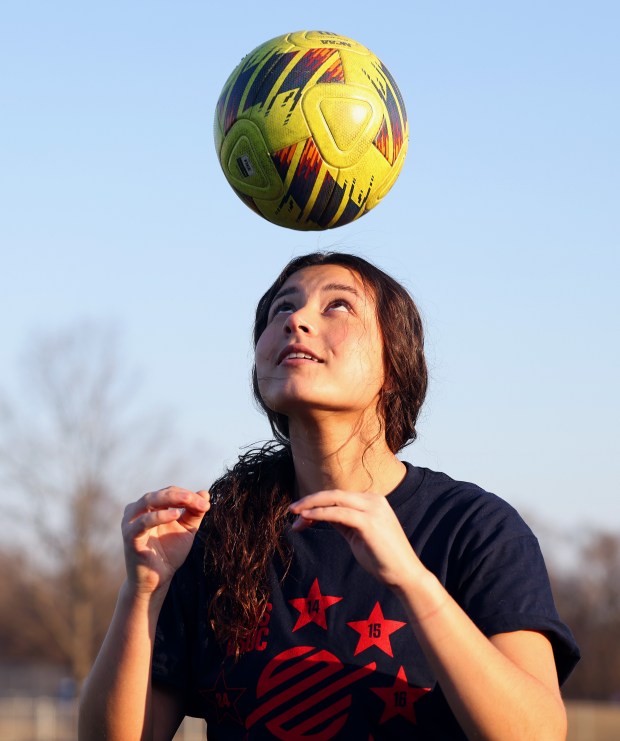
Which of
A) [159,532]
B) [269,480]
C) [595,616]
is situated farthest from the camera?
[595,616]

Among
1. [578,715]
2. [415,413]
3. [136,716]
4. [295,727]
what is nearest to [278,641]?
[295,727]

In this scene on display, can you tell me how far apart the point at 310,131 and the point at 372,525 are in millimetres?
1720

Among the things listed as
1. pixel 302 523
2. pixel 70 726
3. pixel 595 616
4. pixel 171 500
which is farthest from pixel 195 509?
pixel 595 616

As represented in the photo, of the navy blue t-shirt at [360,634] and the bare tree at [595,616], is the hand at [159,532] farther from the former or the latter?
the bare tree at [595,616]

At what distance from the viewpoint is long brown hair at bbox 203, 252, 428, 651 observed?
354 cm

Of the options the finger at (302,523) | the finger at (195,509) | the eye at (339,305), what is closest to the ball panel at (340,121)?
the eye at (339,305)

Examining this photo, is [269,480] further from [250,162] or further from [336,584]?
[250,162]

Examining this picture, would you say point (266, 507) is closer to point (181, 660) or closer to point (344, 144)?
point (181, 660)

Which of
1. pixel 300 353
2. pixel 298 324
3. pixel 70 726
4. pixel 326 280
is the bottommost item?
pixel 300 353

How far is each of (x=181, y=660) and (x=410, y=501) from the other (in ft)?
2.93

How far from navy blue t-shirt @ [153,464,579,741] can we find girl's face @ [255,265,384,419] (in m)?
0.37

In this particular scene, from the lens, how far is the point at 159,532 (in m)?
3.40

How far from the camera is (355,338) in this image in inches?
141

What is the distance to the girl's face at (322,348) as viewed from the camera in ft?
11.4
